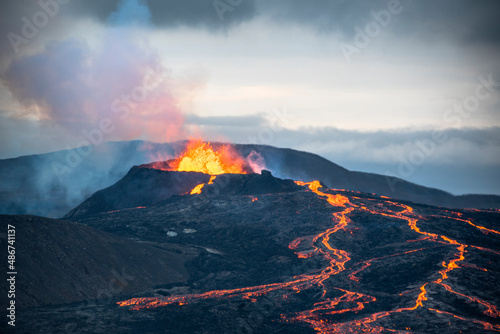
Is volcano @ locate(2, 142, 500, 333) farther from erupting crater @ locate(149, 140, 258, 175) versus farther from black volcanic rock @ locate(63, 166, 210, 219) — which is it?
erupting crater @ locate(149, 140, 258, 175)

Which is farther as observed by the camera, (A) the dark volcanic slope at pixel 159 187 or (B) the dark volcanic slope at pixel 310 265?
(A) the dark volcanic slope at pixel 159 187

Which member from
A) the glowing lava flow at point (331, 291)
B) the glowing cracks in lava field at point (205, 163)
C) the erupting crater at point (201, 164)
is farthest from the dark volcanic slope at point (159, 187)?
the glowing lava flow at point (331, 291)

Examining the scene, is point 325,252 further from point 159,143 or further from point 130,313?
point 159,143

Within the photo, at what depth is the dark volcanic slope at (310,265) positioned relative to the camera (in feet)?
169

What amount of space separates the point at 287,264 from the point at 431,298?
21.8m

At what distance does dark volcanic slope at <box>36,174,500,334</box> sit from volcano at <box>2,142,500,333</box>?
0.19m

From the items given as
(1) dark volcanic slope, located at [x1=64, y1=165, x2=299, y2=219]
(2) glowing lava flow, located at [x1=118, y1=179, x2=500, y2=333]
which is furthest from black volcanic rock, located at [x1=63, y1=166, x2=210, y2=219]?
(2) glowing lava flow, located at [x1=118, y1=179, x2=500, y2=333]

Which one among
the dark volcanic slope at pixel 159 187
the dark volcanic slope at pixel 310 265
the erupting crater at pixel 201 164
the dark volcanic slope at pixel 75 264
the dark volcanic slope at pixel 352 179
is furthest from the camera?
the dark volcanic slope at pixel 352 179

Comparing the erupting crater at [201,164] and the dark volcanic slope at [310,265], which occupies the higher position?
the erupting crater at [201,164]

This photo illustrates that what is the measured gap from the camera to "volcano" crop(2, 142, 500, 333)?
51.5 m

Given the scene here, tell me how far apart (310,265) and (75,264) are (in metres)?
30.1

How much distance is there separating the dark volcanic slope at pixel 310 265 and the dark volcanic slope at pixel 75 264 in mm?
3096

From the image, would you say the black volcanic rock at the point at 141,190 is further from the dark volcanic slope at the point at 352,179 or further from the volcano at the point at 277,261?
the dark volcanic slope at the point at 352,179

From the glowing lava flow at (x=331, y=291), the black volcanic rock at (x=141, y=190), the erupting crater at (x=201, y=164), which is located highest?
the erupting crater at (x=201, y=164)
